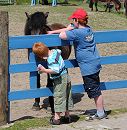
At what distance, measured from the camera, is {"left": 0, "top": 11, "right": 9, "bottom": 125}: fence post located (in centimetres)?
628

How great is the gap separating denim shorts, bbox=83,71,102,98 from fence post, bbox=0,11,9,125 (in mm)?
1162

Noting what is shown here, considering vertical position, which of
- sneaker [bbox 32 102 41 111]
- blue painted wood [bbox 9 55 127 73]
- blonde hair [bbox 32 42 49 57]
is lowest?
sneaker [bbox 32 102 41 111]

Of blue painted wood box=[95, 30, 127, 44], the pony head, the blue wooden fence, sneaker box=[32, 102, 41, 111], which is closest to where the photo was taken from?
the blue wooden fence

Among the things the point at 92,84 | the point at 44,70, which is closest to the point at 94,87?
the point at 92,84

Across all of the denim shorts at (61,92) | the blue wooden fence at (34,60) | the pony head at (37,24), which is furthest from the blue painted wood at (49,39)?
the pony head at (37,24)

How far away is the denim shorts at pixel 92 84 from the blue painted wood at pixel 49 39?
627 mm

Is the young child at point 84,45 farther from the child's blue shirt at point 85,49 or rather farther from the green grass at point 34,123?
the green grass at point 34,123

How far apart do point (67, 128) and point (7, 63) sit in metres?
1.26

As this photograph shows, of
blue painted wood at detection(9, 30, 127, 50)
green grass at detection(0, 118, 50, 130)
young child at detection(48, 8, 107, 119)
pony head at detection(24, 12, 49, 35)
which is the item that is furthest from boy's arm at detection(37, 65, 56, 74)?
pony head at detection(24, 12, 49, 35)

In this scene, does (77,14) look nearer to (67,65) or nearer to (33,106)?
(67,65)

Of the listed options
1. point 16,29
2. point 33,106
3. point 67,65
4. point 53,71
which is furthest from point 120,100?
point 16,29

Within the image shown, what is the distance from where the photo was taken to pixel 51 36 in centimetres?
661

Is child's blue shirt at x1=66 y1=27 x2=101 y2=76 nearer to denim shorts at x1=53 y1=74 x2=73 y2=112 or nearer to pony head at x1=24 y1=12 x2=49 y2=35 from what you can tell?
denim shorts at x1=53 y1=74 x2=73 y2=112

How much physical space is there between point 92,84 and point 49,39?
3.01 feet
